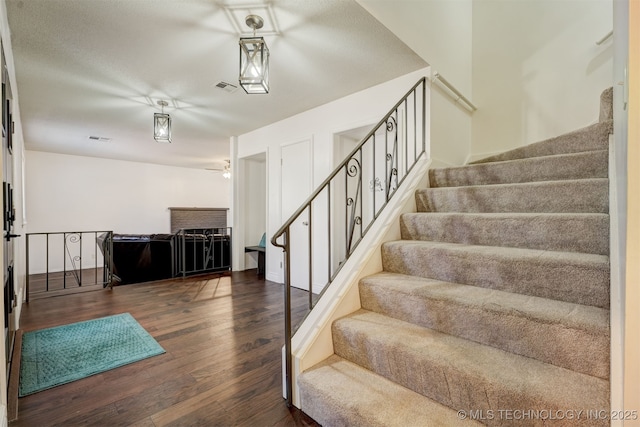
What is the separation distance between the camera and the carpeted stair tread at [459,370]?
97cm

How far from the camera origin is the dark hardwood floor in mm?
1477

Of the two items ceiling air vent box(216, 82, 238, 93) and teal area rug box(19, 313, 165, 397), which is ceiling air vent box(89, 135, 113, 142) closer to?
ceiling air vent box(216, 82, 238, 93)

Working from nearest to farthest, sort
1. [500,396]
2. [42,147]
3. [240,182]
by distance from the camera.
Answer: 1. [500,396]
2. [240,182]
3. [42,147]

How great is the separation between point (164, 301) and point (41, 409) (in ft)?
5.98

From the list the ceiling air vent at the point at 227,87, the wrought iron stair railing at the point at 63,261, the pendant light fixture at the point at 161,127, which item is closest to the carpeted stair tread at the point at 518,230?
the ceiling air vent at the point at 227,87

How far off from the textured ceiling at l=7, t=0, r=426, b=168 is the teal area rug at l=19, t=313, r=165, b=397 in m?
2.32

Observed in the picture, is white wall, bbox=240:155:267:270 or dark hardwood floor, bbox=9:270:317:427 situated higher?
white wall, bbox=240:155:267:270

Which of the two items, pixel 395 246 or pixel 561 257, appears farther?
pixel 395 246

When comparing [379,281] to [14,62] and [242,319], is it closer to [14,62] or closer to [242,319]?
[242,319]

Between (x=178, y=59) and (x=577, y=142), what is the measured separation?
3.29 meters

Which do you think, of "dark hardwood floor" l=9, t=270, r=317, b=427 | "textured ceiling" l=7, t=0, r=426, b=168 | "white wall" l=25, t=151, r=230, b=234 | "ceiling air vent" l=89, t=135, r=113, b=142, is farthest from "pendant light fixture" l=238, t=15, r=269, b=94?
"white wall" l=25, t=151, r=230, b=234

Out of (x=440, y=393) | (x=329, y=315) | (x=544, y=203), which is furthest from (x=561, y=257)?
(x=329, y=315)

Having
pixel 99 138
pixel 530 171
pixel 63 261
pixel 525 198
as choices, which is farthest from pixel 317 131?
pixel 63 261

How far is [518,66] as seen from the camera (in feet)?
10.4
